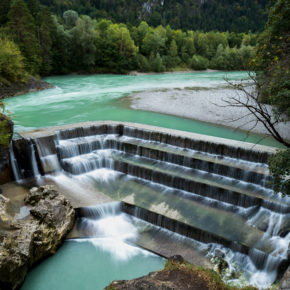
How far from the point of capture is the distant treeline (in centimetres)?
3130

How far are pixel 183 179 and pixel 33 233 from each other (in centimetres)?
560

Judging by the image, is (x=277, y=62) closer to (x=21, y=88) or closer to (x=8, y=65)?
(x=8, y=65)

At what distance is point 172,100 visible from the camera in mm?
21578

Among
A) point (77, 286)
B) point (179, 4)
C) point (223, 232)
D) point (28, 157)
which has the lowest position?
point (77, 286)

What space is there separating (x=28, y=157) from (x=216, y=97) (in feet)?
52.7

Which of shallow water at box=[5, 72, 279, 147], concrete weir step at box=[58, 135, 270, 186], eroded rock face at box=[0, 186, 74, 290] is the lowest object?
eroded rock face at box=[0, 186, 74, 290]

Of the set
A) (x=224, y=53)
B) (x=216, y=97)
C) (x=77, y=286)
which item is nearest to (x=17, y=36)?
(x=216, y=97)

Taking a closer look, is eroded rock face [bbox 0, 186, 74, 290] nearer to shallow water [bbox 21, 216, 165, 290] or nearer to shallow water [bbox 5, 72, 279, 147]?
shallow water [bbox 21, 216, 165, 290]

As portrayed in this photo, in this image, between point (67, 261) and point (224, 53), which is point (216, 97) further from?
point (224, 53)

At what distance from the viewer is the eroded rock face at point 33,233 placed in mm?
6543

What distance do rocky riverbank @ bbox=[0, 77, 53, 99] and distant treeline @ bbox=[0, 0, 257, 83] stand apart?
74 cm

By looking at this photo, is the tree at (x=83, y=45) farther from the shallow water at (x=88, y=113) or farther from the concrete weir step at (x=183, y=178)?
the concrete weir step at (x=183, y=178)

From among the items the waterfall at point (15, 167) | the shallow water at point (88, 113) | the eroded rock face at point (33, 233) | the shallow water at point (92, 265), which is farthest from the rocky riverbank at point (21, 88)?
the shallow water at point (92, 265)

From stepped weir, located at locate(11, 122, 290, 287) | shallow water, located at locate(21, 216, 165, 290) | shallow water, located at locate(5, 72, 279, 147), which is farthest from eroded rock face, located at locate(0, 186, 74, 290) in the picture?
shallow water, located at locate(5, 72, 279, 147)
